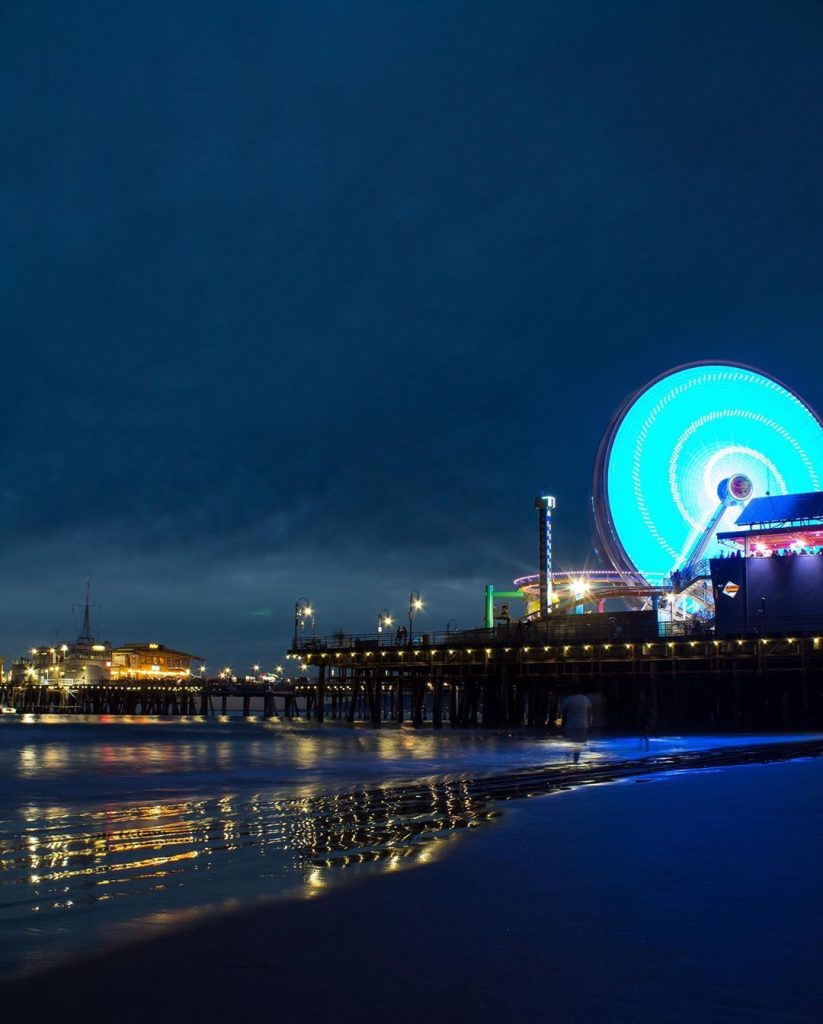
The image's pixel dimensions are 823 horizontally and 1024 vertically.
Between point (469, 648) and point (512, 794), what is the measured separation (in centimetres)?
5164

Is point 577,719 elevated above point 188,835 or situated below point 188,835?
above

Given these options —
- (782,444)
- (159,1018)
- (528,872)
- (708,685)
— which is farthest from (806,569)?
(159,1018)

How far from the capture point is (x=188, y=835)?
11148 mm

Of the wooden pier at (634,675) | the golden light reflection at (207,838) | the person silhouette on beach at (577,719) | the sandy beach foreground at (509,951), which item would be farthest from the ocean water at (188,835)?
the wooden pier at (634,675)

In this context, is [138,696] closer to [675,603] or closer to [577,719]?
[675,603]

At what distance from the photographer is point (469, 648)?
6694 cm

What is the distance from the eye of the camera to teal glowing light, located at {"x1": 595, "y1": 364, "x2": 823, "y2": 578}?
77.8 m

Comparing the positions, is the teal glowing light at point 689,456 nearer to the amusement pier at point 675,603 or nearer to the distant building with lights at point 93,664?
the amusement pier at point 675,603

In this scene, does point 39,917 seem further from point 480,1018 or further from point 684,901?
point 684,901

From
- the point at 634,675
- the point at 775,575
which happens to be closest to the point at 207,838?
the point at 634,675

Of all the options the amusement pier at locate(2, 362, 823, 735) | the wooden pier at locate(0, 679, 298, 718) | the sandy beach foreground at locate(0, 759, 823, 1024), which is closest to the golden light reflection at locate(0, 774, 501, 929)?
the sandy beach foreground at locate(0, 759, 823, 1024)

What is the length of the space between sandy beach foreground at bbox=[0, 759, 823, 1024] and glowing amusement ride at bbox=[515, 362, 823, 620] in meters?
69.6

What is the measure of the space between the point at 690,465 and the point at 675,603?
37.0ft

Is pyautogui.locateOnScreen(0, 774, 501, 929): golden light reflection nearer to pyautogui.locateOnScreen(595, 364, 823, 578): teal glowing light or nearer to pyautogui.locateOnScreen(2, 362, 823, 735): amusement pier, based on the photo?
pyautogui.locateOnScreen(2, 362, 823, 735): amusement pier
